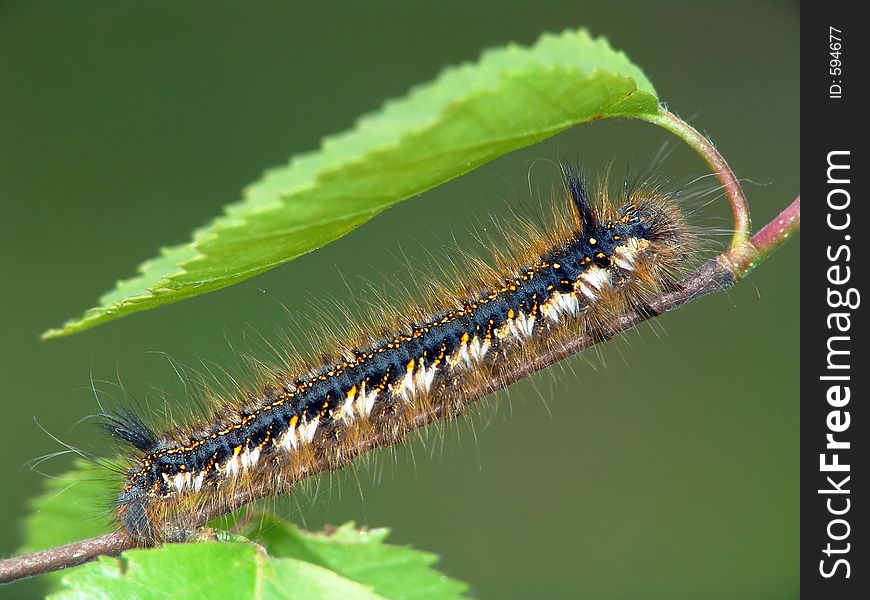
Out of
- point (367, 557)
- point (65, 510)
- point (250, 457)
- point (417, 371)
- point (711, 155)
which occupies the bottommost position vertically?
point (367, 557)

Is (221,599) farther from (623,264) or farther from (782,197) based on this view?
(782,197)

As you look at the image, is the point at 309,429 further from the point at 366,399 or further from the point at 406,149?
the point at 406,149

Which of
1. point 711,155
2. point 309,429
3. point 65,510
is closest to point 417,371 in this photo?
point 309,429

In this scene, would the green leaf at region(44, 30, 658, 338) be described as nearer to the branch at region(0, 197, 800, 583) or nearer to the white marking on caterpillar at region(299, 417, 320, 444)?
the branch at region(0, 197, 800, 583)

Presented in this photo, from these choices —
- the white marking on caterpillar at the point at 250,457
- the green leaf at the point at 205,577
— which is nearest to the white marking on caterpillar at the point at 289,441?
the white marking on caterpillar at the point at 250,457

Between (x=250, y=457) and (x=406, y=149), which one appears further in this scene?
(x=250, y=457)

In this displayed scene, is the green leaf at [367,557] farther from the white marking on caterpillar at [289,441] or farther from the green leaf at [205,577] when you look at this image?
the green leaf at [205,577]

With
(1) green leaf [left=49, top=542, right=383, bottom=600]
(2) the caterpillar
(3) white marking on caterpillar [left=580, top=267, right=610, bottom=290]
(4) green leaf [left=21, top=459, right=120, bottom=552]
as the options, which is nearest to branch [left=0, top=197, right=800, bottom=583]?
(2) the caterpillar
